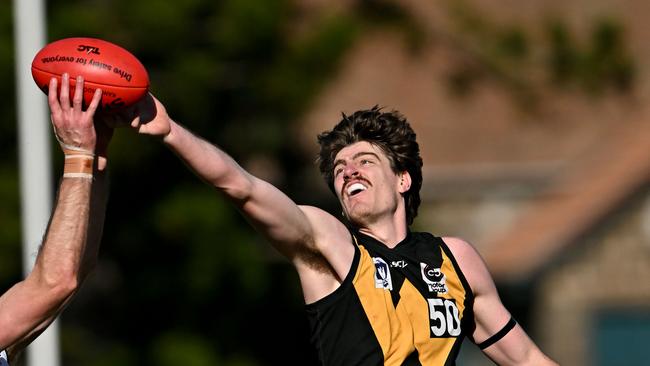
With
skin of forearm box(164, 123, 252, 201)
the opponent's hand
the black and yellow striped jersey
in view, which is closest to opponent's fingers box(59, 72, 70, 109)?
the opponent's hand

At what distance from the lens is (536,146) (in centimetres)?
2739

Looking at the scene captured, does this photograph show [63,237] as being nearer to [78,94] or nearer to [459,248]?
[78,94]

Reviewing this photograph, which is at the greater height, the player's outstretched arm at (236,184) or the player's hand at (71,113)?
the player's hand at (71,113)

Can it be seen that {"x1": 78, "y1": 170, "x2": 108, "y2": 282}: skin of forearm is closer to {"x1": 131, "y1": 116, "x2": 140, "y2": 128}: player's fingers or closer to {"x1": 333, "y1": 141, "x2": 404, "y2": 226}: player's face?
{"x1": 131, "y1": 116, "x2": 140, "y2": 128}: player's fingers

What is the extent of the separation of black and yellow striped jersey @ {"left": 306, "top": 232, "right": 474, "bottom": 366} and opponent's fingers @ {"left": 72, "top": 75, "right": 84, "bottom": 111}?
4.15 feet

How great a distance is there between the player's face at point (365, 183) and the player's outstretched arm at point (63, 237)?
1.06m

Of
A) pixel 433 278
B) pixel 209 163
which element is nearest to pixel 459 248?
pixel 433 278

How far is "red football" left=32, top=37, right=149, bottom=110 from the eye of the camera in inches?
217

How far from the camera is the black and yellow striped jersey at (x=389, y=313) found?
6.00m

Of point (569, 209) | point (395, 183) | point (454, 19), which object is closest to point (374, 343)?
point (395, 183)

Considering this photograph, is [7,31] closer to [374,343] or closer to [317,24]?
[317,24]

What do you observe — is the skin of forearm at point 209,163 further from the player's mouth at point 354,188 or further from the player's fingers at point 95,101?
the player's mouth at point 354,188

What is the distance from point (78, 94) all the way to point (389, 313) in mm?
1520

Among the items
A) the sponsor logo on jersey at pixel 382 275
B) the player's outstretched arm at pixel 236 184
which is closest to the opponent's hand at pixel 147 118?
the player's outstretched arm at pixel 236 184
